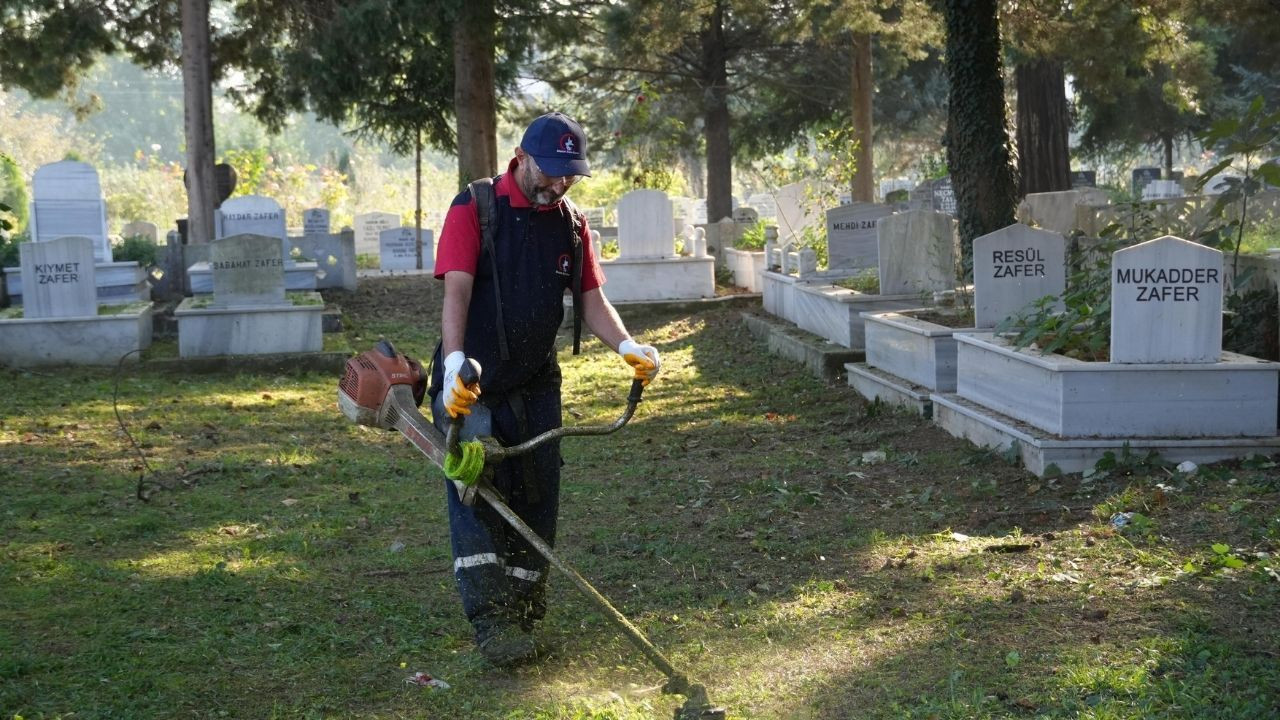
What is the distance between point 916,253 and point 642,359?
7570 mm

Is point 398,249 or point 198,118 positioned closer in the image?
point 198,118

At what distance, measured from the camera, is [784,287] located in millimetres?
14273

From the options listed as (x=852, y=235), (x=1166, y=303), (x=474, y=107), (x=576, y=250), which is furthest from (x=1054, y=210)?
(x=576, y=250)

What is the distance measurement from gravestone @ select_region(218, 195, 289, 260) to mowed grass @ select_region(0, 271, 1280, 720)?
9599 millimetres

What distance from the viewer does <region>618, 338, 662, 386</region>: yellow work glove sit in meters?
4.17

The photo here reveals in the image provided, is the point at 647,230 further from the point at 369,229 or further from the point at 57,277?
the point at 369,229

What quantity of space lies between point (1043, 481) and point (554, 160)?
367cm

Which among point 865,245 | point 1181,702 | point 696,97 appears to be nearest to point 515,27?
point 865,245

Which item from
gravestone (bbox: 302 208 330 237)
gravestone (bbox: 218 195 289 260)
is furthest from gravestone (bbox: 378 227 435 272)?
gravestone (bbox: 218 195 289 260)

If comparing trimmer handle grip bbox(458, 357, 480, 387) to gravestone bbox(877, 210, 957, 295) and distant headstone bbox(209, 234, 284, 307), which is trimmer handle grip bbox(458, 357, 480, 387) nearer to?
gravestone bbox(877, 210, 957, 295)

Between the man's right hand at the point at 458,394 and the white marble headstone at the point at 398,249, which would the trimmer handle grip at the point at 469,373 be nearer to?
the man's right hand at the point at 458,394

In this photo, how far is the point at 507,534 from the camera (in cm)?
445

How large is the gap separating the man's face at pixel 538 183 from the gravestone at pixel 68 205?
1332cm

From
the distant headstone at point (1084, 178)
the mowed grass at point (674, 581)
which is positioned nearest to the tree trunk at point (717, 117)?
the distant headstone at point (1084, 178)
